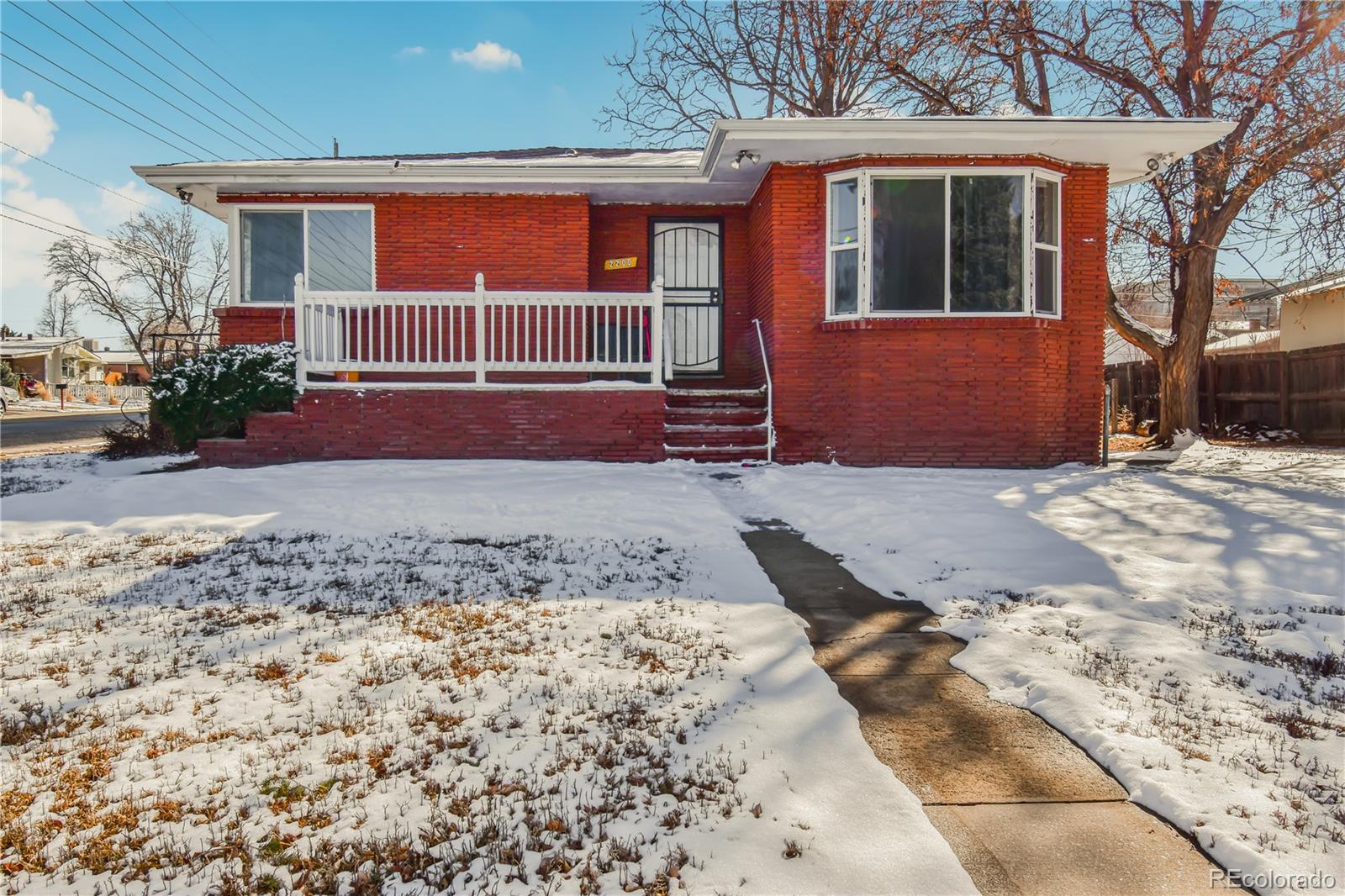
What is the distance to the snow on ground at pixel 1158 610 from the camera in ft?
7.54

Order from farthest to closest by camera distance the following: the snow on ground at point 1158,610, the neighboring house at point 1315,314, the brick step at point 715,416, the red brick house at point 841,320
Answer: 1. the neighboring house at point 1315,314
2. the brick step at point 715,416
3. the red brick house at point 841,320
4. the snow on ground at point 1158,610

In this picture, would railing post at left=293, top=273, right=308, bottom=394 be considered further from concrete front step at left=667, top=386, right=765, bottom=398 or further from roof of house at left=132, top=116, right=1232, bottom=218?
concrete front step at left=667, top=386, right=765, bottom=398

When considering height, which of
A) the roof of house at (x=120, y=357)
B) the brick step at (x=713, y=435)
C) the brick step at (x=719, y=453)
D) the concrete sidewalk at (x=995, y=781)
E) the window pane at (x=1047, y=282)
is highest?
A: the roof of house at (x=120, y=357)

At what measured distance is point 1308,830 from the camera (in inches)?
81.4

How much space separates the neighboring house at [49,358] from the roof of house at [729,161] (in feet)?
157

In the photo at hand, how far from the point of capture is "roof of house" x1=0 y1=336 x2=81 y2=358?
48562mm

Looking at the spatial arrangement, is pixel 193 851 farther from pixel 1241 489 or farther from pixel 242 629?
pixel 1241 489

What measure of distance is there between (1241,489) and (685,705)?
7.33 metres

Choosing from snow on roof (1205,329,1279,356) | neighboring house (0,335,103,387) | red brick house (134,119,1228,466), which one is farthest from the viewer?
neighboring house (0,335,103,387)

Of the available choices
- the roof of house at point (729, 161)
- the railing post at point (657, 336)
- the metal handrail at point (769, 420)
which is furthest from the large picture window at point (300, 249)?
the metal handrail at point (769, 420)

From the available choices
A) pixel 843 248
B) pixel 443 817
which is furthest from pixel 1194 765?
pixel 843 248

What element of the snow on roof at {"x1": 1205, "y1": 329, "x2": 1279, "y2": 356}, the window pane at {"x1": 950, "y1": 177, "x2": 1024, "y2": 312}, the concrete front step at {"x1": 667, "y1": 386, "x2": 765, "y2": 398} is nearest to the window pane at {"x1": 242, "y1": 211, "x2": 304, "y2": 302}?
the concrete front step at {"x1": 667, "y1": 386, "x2": 765, "y2": 398}

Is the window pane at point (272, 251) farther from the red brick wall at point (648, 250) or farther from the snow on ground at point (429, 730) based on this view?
the snow on ground at point (429, 730)

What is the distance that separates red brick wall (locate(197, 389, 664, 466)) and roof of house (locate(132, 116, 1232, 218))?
3.05 metres
